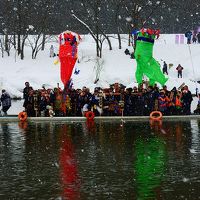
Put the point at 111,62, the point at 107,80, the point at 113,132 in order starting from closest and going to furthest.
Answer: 1. the point at 113,132
2. the point at 107,80
3. the point at 111,62

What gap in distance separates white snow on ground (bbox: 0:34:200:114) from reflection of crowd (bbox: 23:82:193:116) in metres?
18.8

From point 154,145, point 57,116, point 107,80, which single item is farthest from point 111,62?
point 154,145

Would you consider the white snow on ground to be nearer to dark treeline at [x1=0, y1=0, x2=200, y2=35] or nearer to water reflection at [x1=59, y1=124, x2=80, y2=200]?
dark treeline at [x1=0, y1=0, x2=200, y2=35]

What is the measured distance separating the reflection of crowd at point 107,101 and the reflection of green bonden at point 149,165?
28.1 feet

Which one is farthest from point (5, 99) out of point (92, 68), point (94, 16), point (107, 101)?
point (94, 16)

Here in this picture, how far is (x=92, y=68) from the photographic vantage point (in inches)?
2174

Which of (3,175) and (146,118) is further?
(146,118)

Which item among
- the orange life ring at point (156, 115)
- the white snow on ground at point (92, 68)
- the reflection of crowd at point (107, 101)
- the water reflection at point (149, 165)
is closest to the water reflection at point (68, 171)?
the water reflection at point (149, 165)

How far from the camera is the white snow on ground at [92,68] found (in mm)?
49969

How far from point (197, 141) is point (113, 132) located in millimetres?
3942

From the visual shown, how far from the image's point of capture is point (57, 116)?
89.5ft

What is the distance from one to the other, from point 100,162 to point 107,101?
Result: 13.2 metres

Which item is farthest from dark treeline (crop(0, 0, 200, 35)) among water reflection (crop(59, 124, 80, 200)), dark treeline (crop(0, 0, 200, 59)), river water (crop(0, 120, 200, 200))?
water reflection (crop(59, 124, 80, 200))

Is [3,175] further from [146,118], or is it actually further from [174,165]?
[146,118]
